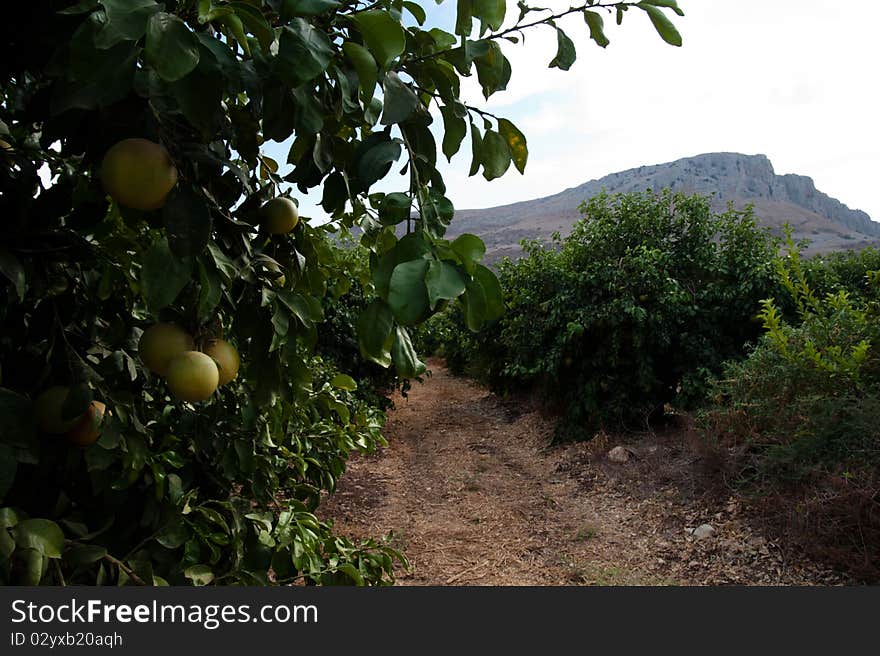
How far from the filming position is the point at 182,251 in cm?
77

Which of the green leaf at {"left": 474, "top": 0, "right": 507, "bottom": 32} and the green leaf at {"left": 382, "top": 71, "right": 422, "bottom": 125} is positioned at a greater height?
the green leaf at {"left": 474, "top": 0, "right": 507, "bottom": 32}

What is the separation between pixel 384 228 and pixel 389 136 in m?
0.34

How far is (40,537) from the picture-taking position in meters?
0.88

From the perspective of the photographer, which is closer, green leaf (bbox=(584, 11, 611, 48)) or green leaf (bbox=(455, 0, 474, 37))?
green leaf (bbox=(455, 0, 474, 37))

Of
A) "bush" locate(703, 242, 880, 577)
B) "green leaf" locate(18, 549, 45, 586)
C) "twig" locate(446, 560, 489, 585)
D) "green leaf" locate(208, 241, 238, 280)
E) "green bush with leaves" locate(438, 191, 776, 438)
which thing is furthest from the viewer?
"green bush with leaves" locate(438, 191, 776, 438)

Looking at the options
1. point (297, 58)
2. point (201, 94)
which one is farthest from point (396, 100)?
point (201, 94)

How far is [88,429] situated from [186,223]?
55 centimetres

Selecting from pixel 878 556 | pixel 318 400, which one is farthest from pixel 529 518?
pixel 318 400

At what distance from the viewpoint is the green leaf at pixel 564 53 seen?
1108 mm

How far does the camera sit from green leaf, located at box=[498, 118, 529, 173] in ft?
3.53

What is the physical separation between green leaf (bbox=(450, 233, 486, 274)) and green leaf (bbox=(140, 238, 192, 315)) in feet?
1.20

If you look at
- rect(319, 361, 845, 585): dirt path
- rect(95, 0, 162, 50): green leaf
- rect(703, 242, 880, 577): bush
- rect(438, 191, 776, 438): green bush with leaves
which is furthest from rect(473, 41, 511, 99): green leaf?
rect(438, 191, 776, 438): green bush with leaves

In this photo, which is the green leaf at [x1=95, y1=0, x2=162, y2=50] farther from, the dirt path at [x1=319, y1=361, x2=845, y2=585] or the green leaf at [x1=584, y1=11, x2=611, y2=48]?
the dirt path at [x1=319, y1=361, x2=845, y2=585]

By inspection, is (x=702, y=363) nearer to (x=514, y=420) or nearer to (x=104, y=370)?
(x=514, y=420)
